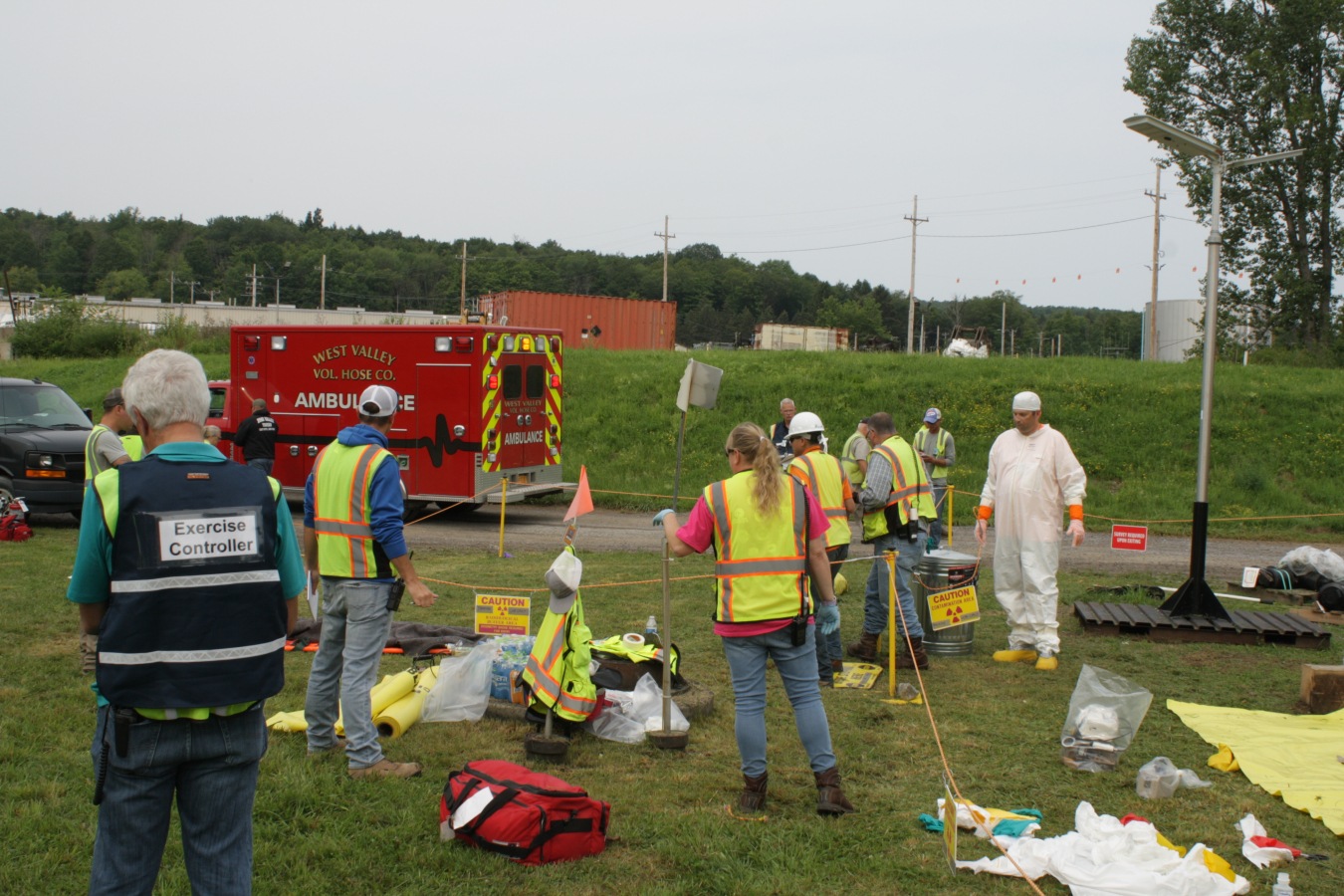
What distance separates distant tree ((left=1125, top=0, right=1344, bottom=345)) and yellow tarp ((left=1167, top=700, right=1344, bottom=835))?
26336 mm

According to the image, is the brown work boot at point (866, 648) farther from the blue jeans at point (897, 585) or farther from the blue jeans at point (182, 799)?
the blue jeans at point (182, 799)

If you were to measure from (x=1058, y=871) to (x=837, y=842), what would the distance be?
3.01 ft

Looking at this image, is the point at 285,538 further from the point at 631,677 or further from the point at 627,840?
the point at 631,677

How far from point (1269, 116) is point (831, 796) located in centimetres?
3235

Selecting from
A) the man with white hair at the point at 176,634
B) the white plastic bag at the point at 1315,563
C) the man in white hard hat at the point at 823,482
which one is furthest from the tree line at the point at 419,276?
the man with white hair at the point at 176,634

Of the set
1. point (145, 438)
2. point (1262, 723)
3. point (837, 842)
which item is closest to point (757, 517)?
point (837, 842)

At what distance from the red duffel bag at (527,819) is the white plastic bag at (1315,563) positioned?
945 centimetres

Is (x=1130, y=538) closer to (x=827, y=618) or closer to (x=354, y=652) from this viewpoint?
(x=827, y=618)

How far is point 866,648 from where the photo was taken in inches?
288

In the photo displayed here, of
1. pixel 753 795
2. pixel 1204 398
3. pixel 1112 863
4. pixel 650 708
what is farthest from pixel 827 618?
pixel 1204 398

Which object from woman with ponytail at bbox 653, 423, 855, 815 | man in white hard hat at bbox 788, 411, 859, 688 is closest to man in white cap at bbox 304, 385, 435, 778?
woman with ponytail at bbox 653, 423, 855, 815

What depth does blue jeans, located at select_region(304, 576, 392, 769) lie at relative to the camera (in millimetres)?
4672

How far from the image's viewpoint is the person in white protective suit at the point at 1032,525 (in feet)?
23.2

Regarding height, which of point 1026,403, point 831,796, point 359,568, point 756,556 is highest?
point 1026,403
